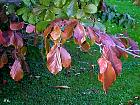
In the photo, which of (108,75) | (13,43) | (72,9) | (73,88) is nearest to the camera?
(108,75)

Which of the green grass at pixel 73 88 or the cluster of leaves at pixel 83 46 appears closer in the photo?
the cluster of leaves at pixel 83 46

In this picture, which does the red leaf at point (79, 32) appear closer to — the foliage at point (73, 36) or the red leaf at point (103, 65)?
the foliage at point (73, 36)

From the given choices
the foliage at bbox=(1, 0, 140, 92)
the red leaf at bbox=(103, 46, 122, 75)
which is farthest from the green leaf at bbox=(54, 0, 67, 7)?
the red leaf at bbox=(103, 46, 122, 75)

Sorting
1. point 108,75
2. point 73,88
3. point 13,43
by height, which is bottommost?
point 73,88

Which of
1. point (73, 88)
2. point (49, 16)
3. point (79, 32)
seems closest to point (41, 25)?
point (49, 16)

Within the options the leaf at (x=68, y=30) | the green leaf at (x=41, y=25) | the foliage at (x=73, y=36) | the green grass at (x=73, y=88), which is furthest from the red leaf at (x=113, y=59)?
the green grass at (x=73, y=88)

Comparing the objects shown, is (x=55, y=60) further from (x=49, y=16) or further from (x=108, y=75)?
(x=49, y=16)

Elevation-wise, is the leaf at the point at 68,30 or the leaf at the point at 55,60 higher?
the leaf at the point at 68,30

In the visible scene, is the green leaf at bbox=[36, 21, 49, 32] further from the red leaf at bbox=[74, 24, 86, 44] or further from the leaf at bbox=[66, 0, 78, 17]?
the red leaf at bbox=[74, 24, 86, 44]
